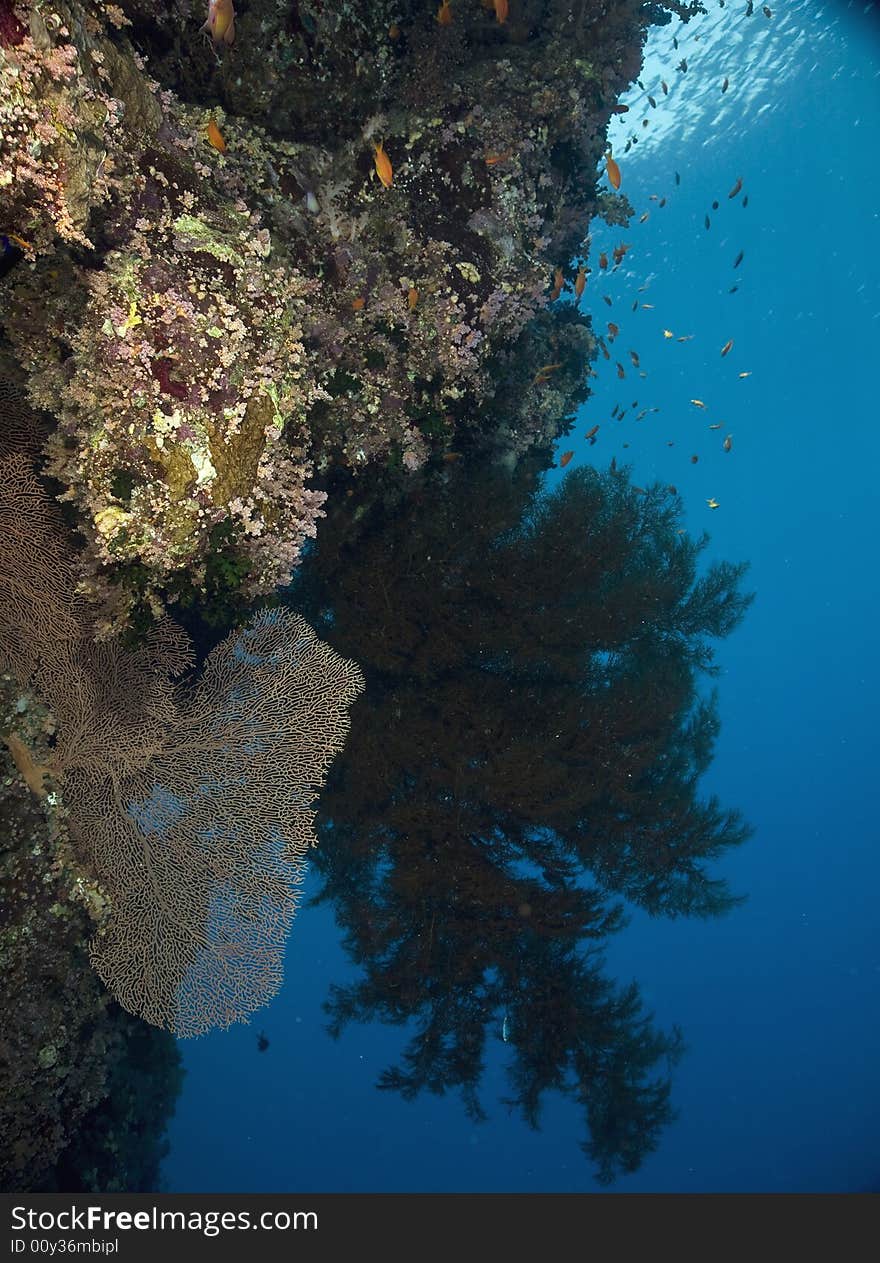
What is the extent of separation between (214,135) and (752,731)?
188ft

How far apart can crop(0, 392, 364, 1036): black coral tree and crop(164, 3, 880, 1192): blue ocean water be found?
26.6m

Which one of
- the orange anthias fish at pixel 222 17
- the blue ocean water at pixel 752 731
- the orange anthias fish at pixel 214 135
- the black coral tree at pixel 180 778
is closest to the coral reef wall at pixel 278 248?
the orange anthias fish at pixel 214 135

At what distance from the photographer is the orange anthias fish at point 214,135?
14.3 ft

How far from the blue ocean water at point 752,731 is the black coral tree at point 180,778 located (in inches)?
1047

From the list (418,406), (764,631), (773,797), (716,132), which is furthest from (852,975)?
(418,406)

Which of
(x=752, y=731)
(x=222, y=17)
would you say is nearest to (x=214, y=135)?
(x=222, y=17)

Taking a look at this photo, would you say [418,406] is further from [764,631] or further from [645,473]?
[645,473]

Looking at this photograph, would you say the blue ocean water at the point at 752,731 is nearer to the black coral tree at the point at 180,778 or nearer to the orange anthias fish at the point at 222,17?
the black coral tree at the point at 180,778

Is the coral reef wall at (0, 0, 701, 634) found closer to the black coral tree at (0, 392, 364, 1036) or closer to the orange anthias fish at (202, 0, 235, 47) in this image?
the orange anthias fish at (202, 0, 235, 47)

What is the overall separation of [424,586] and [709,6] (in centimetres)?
2780

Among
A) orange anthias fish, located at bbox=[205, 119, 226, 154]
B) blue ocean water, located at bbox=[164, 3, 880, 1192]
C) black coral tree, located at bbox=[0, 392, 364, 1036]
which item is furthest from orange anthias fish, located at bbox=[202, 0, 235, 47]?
blue ocean water, located at bbox=[164, 3, 880, 1192]

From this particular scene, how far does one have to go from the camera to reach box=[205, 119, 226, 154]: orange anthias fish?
4.35m

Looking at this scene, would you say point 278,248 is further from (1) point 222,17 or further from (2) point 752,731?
(2) point 752,731

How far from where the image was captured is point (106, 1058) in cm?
596
